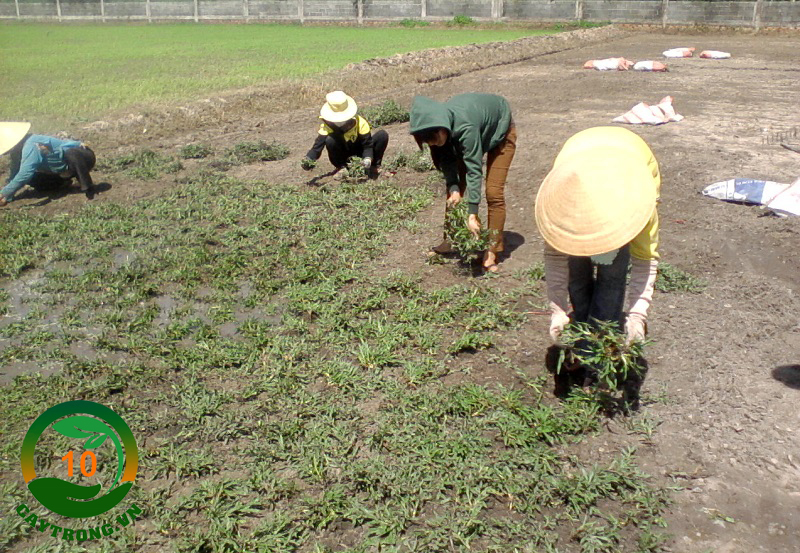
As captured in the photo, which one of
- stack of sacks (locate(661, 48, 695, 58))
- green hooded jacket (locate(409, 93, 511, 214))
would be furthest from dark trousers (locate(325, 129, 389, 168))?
stack of sacks (locate(661, 48, 695, 58))

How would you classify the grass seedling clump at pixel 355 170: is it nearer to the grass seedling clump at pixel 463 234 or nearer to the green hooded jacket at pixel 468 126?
the green hooded jacket at pixel 468 126

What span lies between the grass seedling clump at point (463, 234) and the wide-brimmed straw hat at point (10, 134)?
482 cm

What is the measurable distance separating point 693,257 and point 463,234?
209 centimetres

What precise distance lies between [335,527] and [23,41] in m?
29.7

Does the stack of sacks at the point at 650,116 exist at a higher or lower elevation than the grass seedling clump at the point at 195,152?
higher

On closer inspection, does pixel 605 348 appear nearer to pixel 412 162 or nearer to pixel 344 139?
Result: pixel 344 139

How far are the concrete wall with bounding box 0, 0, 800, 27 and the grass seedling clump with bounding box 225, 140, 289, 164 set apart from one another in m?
26.1

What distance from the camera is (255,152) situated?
9344mm

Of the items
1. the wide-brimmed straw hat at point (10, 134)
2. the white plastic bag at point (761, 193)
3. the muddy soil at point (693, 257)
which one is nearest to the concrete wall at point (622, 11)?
the muddy soil at point (693, 257)

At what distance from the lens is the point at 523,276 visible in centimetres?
568

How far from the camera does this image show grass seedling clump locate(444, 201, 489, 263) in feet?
17.9

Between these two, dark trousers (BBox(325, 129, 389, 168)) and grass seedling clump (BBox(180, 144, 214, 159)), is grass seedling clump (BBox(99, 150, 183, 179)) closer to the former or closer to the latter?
grass seedling clump (BBox(180, 144, 214, 159))

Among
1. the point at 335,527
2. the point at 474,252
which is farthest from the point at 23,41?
the point at 335,527

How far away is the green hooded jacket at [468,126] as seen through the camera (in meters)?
4.99
